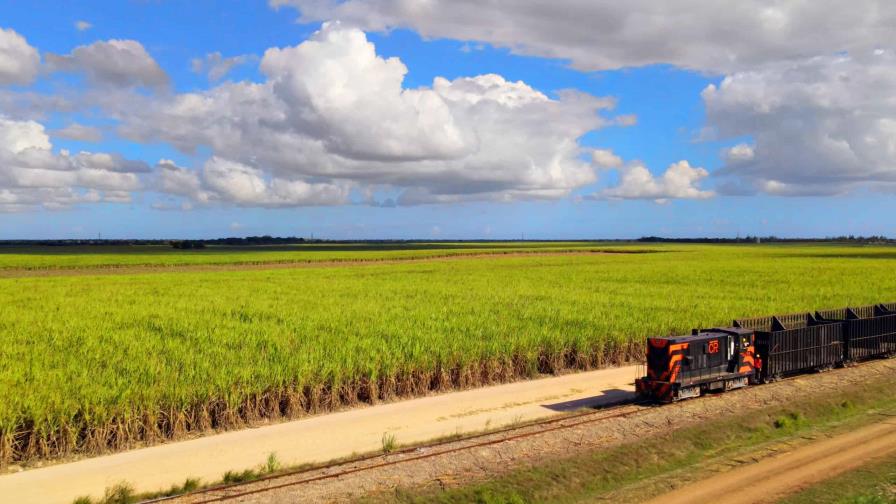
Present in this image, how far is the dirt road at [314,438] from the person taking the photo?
12.0m

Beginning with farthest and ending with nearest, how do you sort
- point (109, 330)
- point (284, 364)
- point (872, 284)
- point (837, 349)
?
point (872, 284) < point (109, 330) < point (837, 349) < point (284, 364)

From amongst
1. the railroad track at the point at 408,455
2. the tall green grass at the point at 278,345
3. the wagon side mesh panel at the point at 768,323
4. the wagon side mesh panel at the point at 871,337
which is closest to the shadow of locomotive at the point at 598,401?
the railroad track at the point at 408,455

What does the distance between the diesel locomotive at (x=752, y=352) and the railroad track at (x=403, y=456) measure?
0.99 meters

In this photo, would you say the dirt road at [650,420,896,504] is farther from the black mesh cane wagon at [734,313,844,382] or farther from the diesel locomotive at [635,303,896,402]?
the black mesh cane wagon at [734,313,844,382]

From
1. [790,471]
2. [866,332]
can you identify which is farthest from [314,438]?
[866,332]

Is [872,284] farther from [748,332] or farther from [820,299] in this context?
[748,332]

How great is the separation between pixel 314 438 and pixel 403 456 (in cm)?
266

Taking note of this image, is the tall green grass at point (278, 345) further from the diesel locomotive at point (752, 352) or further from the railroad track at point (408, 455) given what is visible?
the diesel locomotive at point (752, 352)

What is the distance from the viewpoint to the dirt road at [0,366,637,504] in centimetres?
1198

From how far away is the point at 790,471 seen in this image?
1200cm

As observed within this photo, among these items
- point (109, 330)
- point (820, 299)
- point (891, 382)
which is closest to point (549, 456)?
point (891, 382)

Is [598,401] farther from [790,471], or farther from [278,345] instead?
[278,345]

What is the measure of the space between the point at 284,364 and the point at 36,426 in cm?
592

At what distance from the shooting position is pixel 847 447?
13.4 metres
